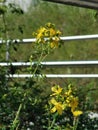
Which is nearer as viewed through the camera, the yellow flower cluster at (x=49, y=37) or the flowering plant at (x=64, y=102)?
the flowering plant at (x=64, y=102)

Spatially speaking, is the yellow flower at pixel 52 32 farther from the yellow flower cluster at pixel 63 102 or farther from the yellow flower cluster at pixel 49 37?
the yellow flower cluster at pixel 63 102

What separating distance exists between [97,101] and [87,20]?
4333 mm

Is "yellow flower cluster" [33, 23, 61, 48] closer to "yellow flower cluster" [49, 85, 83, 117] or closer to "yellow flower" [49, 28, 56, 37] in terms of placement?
"yellow flower" [49, 28, 56, 37]

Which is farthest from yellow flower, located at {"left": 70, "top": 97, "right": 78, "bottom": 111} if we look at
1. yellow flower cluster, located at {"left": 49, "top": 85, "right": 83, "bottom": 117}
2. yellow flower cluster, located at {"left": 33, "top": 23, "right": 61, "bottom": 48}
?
yellow flower cluster, located at {"left": 33, "top": 23, "right": 61, "bottom": 48}

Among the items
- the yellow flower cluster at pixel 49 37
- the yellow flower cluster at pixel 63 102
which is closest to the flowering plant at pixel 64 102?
the yellow flower cluster at pixel 63 102

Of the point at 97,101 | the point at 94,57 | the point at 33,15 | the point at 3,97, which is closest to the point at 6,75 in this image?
the point at 3,97

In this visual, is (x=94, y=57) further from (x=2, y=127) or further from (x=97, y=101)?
(x=2, y=127)

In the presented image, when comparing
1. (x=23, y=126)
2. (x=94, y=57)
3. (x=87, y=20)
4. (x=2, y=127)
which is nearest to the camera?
(x=2, y=127)

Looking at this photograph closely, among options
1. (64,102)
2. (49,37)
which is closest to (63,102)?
(64,102)

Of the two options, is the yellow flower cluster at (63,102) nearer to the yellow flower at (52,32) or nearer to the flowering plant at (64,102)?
the flowering plant at (64,102)

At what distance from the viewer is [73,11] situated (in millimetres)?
10969

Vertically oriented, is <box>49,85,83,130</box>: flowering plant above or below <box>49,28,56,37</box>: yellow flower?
below

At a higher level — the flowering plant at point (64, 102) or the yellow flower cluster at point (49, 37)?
the yellow flower cluster at point (49, 37)

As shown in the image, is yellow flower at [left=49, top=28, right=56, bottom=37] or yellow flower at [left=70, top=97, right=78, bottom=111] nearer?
yellow flower at [left=70, top=97, right=78, bottom=111]
